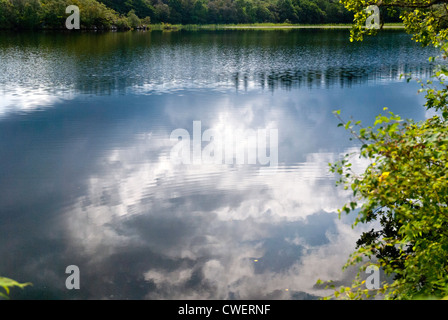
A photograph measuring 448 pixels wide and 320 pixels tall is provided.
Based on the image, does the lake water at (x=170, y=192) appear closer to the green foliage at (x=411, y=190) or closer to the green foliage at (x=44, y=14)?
the green foliage at (x=411, y=190)

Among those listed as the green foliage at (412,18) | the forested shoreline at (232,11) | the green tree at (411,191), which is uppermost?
the forested shoreline at (232,11)

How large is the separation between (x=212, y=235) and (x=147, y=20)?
134646mm

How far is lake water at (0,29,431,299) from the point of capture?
29.0ft

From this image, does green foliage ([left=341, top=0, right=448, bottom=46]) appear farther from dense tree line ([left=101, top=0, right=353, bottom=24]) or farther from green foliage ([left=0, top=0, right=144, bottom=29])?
dense tree line ([left=101, top=0, right=353, bottom=24])

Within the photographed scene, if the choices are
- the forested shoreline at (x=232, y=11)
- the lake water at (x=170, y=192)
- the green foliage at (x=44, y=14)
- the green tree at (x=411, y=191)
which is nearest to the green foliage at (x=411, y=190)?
the green tree at (x=411, y=191)

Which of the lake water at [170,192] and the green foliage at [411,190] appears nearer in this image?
the green foliage at [411,190]

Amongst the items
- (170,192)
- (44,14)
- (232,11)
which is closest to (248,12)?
(232,11)

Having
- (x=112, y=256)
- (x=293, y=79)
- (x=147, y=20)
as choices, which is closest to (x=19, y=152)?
(x=112, y=256)

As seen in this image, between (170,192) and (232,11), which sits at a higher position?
(232,11)

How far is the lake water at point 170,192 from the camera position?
8.84m

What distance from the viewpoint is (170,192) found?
12672 millimetres

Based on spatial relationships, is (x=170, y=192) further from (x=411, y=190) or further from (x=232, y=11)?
(x=232, y=11)

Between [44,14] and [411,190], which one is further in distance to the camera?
[44,14]
